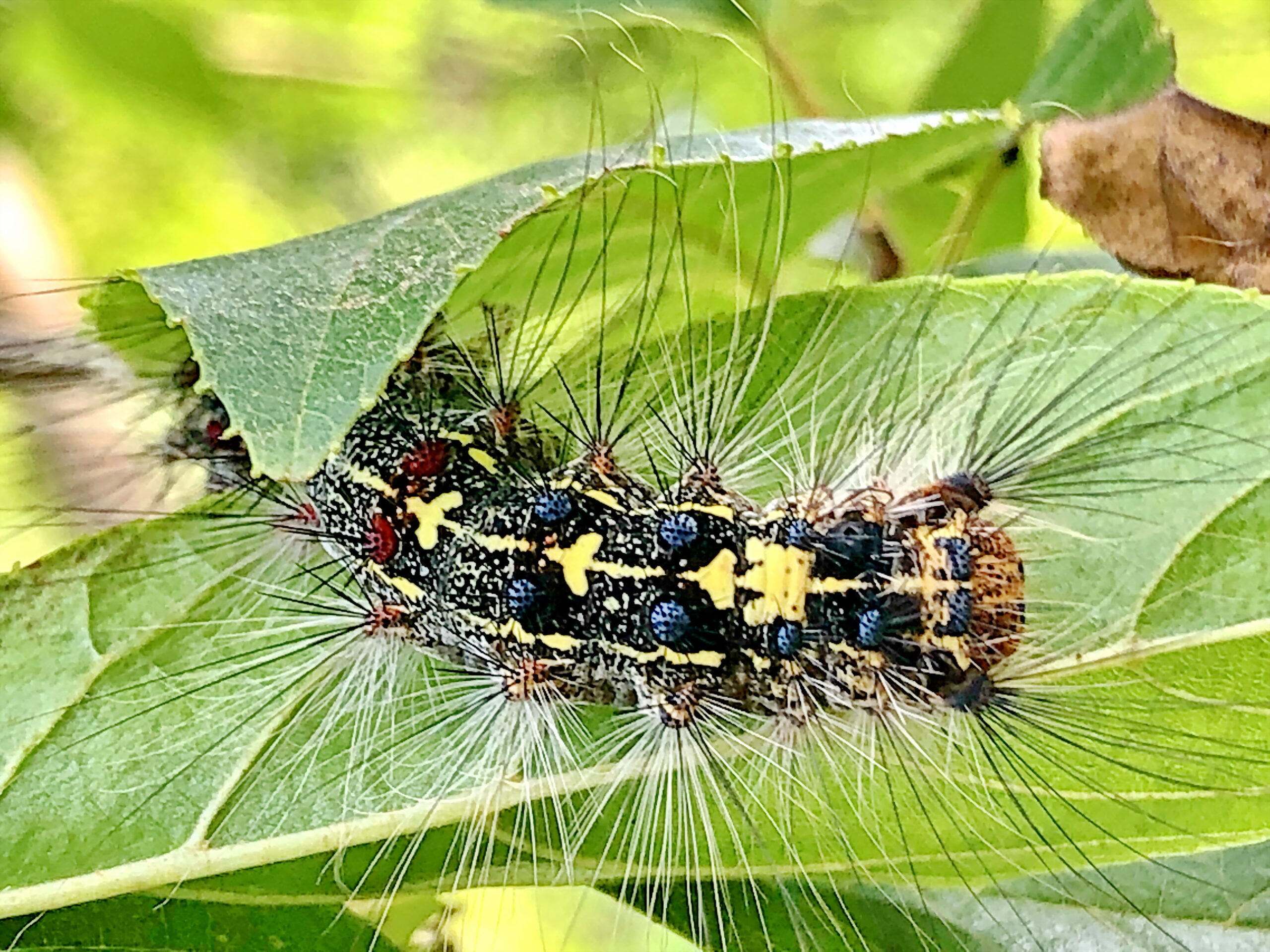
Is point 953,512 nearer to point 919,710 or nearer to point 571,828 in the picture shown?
point 919,710

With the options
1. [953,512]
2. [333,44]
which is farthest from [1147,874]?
[333,44]

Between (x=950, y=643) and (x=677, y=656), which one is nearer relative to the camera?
(x=950, y=643)

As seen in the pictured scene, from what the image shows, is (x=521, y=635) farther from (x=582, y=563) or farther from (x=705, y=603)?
(x=705, y=603)

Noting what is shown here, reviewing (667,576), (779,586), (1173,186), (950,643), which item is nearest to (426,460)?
(667,576)

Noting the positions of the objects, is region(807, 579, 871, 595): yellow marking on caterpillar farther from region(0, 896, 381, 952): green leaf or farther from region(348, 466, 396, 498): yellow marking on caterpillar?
region(0, 896, 381, 952): green leaf

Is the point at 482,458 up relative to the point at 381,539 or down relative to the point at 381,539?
up

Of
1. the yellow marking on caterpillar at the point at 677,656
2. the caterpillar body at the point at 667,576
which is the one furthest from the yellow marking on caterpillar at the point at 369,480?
the yellow marking on caterpillar at the point at 677,656

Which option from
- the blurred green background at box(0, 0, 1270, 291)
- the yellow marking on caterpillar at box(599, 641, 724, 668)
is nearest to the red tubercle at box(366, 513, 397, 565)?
the yellow marking on caterpillar at box(599, 641, 724, 668)
